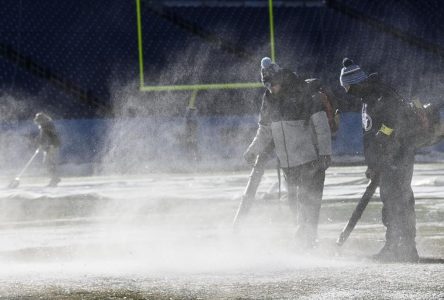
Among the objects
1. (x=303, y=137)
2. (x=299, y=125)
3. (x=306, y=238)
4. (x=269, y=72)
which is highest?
(x=269, y=72)

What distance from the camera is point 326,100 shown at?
892 cm

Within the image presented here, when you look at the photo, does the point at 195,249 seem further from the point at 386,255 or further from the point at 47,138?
the point at 47,138

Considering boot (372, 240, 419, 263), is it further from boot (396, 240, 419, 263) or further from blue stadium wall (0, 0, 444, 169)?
blue stadium wall (0, 0, 444, 169)

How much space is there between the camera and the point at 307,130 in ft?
27.2

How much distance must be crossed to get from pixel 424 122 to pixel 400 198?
593 mm

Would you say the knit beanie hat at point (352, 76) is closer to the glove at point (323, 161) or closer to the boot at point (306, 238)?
the glove at point (323, 161)

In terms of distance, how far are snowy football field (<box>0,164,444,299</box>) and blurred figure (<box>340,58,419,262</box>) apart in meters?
0.32

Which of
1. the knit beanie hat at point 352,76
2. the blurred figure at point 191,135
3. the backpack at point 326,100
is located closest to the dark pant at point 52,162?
the blurred figure at point 191,135

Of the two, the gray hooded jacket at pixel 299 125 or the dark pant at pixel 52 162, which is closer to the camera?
the gray hooded jacket at pixel 299 125

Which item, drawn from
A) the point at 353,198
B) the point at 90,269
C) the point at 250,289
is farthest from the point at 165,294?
the point at 353,198

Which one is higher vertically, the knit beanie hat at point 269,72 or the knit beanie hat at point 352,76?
the knit beanie hat at point 269,72

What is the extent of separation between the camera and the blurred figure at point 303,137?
8.23m

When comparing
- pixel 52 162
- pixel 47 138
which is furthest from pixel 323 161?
pixel 47 138

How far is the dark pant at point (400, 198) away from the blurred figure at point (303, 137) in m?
0.95
